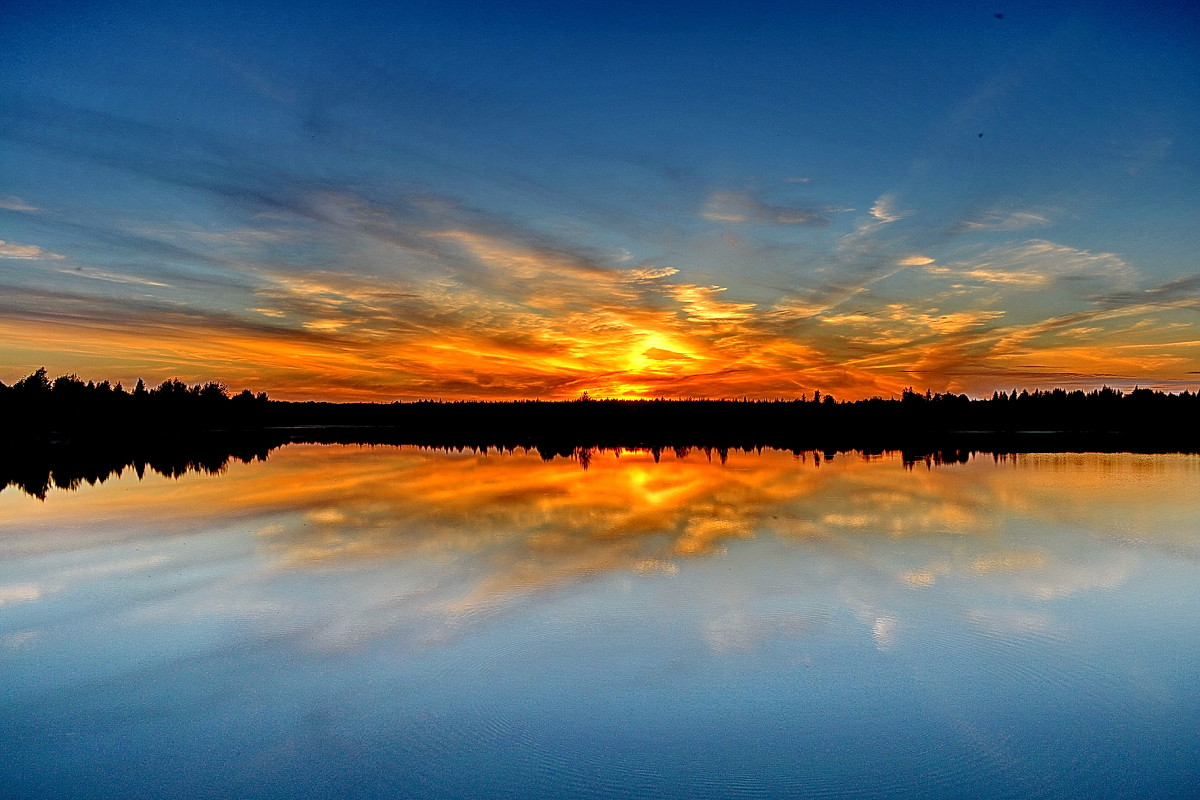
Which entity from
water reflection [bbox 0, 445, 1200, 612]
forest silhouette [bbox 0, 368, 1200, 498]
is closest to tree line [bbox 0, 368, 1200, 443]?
forest silhouette [bbox 0, 368, 1200, 498]

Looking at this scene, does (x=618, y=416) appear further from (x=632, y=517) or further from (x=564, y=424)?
(x=632, y=517)

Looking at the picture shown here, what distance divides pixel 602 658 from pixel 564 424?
10175 centimetres

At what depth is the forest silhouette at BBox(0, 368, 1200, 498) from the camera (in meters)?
54.4

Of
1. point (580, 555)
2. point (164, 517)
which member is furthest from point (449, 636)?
point (164, 517)

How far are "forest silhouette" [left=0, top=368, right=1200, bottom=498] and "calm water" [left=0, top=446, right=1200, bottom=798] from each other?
2355cm

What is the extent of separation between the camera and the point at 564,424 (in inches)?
4326

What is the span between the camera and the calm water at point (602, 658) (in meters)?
5.99

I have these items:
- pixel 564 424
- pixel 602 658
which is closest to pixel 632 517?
pixel 602 658

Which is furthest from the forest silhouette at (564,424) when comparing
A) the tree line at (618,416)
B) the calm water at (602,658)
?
the calm water at (602,658)

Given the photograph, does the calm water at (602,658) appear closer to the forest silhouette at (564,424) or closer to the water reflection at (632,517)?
the water reflection at (632,517)

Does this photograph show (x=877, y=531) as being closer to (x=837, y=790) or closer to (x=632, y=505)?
(x=632, y=505)

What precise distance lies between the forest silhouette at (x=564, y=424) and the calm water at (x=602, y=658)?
→ 23.6 meters

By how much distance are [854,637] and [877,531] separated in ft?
25.9

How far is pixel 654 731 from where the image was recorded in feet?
21.6
